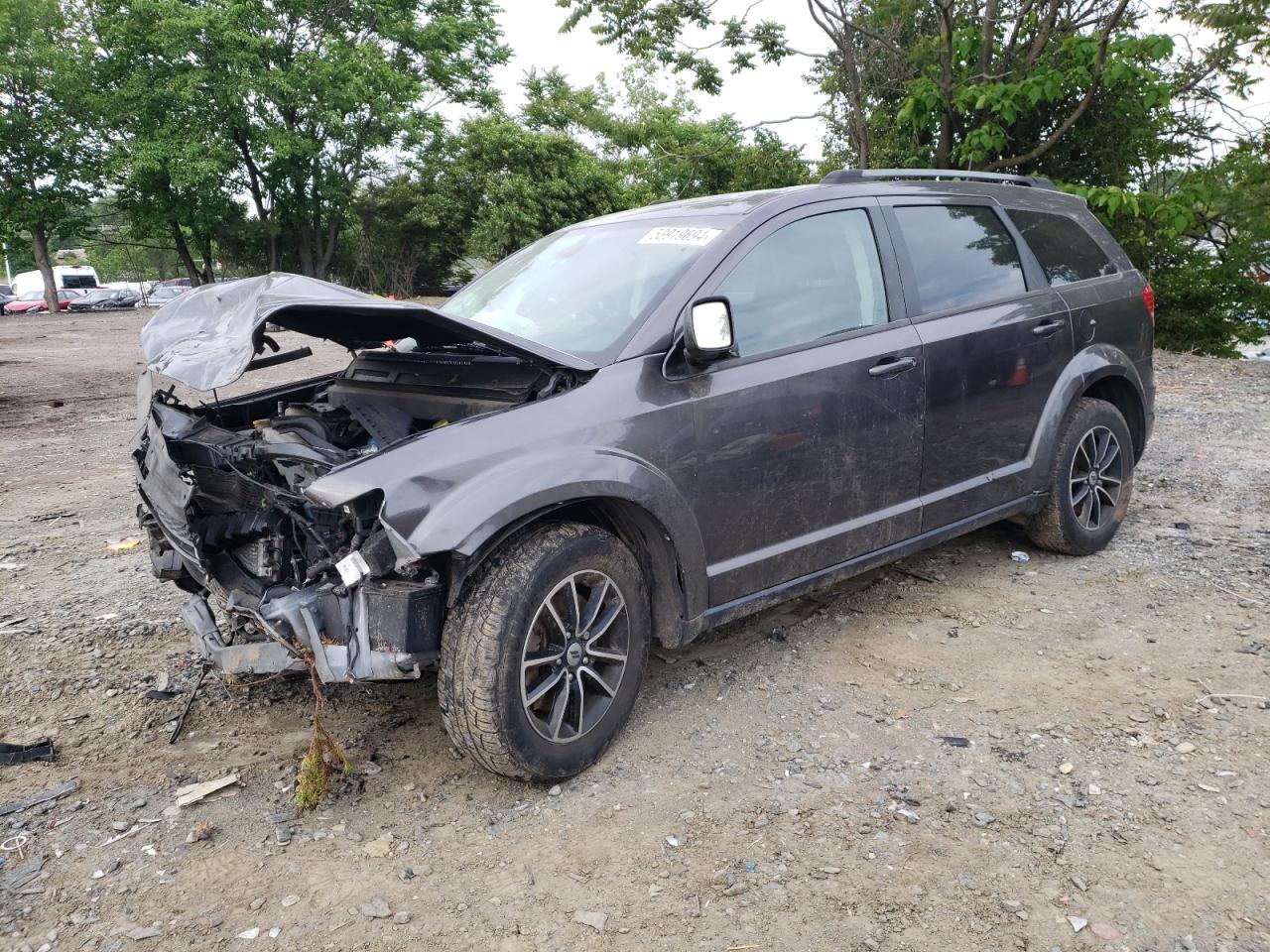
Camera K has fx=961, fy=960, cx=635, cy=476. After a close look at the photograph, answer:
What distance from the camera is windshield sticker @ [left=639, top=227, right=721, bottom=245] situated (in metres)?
3.58

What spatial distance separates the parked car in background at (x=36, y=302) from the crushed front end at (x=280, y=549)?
131 ft

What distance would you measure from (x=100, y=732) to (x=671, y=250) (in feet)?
9.02

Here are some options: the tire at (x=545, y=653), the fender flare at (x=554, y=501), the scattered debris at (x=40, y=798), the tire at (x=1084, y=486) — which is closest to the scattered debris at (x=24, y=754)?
the scattered debris at (x=40, y=798)

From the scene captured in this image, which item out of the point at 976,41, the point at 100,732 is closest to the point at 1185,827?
the point at 100,732

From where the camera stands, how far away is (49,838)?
9.41 ft

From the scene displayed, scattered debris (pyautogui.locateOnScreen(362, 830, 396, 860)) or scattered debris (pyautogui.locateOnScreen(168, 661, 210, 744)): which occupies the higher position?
scattered debris (pyautogui.locateOnScreen(168, 661, 210, 744))

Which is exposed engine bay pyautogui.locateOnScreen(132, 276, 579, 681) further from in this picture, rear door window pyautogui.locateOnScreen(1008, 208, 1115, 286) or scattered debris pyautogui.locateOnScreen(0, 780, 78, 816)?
rear door window pyautogui.locateOnScreen(1008, 208, 1115, 286)

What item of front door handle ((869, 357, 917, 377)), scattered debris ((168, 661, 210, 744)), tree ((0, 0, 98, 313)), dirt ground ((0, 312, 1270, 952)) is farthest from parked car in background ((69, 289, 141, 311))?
front door handle ((869, 357, 917, 377))

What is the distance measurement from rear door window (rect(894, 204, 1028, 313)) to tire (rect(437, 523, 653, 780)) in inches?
75.1

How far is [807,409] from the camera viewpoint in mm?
3564

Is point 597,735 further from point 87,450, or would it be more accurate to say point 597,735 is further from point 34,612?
point 87,450

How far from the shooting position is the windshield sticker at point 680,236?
3.58 m

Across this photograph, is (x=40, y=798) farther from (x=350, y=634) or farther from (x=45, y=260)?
(x=45, y=260)

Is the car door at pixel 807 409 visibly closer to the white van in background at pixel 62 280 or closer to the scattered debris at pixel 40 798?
the scattered debris at pixel 40 798
